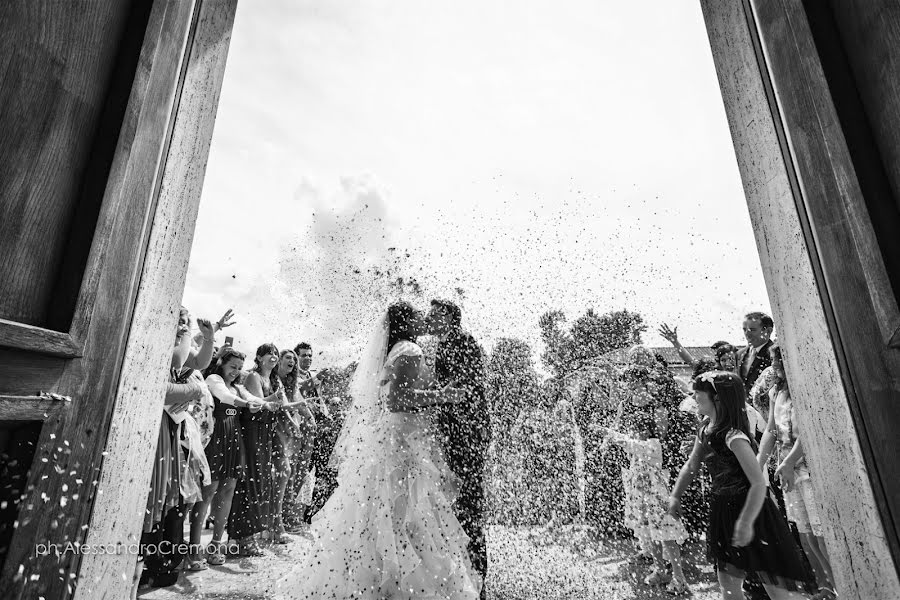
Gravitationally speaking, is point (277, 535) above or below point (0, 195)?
below

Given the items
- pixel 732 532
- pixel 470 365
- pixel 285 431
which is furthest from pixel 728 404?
pixel 285 431

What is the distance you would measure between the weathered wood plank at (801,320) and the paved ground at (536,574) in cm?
329

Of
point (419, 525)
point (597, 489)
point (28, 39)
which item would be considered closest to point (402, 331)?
point (419, 525)

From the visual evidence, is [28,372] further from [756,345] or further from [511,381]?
[756,345]

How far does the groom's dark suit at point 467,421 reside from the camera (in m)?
4.27

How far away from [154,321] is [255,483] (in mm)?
4616

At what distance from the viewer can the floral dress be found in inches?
189

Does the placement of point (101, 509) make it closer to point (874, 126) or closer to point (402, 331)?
point (874, 126)

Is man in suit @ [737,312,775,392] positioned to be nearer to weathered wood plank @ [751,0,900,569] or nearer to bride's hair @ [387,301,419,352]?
bride's hair @ [387,301,419,352]

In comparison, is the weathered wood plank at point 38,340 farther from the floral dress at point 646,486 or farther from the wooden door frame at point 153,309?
the floral dress at point 646,486

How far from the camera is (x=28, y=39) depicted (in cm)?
126

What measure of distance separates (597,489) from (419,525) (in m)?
4.06

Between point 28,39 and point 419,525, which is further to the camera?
point 419,525

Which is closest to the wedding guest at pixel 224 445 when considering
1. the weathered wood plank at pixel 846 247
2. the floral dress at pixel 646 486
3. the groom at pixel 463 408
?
the groom at pixel 463 408
